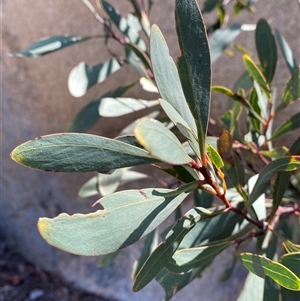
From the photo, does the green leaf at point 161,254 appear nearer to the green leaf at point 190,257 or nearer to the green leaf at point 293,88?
the green leaf at point 190,257

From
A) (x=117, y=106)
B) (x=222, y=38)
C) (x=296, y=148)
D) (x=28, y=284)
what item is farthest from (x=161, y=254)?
(x=28, y=284)

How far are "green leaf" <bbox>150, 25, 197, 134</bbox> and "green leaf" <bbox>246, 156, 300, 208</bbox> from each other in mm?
138

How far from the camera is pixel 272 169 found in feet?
1.51

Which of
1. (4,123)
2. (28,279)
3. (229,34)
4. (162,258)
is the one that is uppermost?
(4,123)

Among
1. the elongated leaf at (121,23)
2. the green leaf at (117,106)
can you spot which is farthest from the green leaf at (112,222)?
the elongated leaf at (121,23)

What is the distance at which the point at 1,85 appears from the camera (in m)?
1.29

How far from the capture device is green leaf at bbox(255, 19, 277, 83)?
668mm

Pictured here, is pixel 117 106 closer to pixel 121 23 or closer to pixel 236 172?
pixel 121 23

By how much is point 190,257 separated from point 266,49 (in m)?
0.39

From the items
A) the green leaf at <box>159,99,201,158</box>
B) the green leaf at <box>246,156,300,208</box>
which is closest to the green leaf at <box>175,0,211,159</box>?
the green leaf at <box>159,99,201,158</box>

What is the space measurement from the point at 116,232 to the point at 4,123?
1119 millimetres

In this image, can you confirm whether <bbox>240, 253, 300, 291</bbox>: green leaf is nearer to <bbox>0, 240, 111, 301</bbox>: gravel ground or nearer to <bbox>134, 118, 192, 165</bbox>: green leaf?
<bbox>134, 118, 192, 165</bbox>: green leaf

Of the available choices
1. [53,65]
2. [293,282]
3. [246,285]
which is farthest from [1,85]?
[293,282]

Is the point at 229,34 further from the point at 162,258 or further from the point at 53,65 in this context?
the point at 53,65
